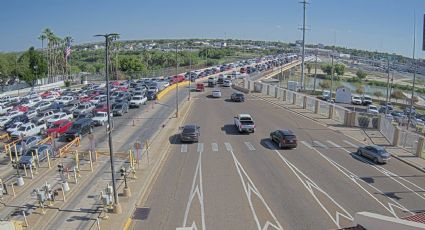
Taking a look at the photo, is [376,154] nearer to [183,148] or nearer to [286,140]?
[286,140]

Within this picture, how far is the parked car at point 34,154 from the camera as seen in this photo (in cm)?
2780

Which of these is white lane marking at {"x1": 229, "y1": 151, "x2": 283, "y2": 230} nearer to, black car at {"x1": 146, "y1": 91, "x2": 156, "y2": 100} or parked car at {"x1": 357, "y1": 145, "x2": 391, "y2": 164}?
parked car at {"x1": 357, "y1": 145, "x2": 391, "y2": 164}

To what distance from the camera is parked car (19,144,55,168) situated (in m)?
27.8

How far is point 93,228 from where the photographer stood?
58.6 feet

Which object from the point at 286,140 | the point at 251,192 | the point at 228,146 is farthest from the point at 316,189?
the point at 228,146

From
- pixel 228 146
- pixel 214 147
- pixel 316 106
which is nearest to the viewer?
pixel 214 147

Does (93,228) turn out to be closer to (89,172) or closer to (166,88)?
(89,172)

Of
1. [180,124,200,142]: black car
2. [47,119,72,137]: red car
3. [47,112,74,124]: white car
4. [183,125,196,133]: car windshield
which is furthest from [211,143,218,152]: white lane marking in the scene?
[47,112,74,124]: white car

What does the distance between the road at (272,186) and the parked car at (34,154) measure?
9.74m

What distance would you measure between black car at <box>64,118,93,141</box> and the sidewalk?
26.0 metres

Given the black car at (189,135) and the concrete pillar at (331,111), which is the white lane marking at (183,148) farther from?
the concrete pillar at (331,111)

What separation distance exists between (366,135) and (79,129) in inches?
1139

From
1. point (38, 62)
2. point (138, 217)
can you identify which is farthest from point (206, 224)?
point (38, 62)

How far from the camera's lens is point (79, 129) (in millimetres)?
37000
